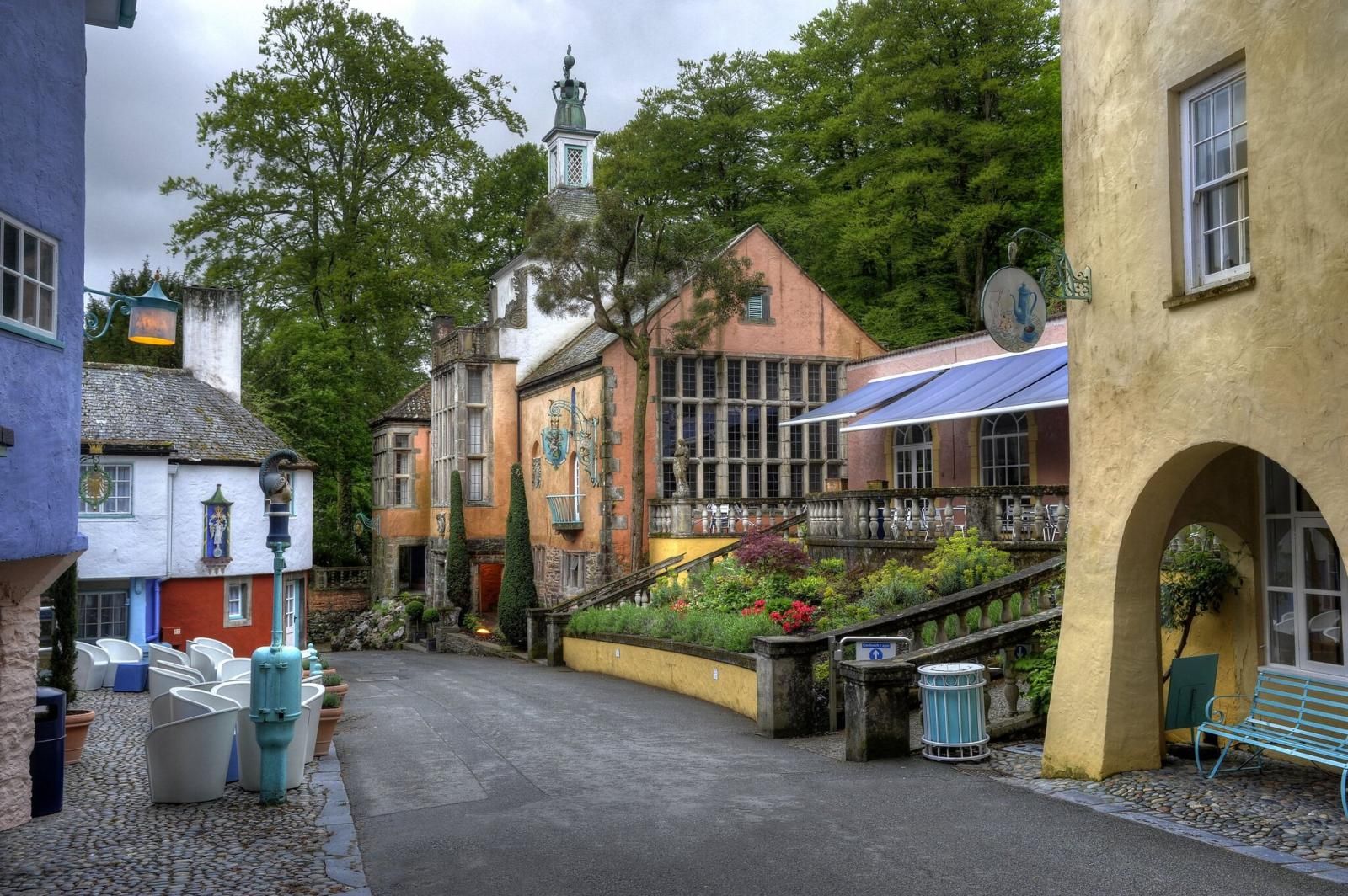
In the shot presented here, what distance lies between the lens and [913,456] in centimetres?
2584

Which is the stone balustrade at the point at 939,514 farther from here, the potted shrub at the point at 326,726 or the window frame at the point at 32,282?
the window frame at the point at 32,282

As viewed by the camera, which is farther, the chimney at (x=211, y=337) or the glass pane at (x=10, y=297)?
the chimney at (x=211, y=337)

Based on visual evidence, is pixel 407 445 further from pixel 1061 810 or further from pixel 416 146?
pixel 1061 810

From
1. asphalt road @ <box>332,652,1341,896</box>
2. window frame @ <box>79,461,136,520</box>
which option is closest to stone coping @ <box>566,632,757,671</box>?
asphalt road @ <box>332,652,1341,896</box>

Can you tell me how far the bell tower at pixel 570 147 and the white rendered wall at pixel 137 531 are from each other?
58.8ft

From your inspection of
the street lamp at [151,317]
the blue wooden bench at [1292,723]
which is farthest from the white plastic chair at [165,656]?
the blue wooden bench at [1292,723]

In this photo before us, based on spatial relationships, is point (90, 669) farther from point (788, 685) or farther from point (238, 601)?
point (788, 685)

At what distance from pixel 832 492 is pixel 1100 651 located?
10615 mm

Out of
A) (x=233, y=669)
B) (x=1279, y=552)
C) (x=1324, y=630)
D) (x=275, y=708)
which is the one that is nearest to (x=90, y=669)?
(x=233, y=669)

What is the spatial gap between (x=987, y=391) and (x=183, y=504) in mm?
17628

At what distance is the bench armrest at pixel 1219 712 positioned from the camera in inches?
376

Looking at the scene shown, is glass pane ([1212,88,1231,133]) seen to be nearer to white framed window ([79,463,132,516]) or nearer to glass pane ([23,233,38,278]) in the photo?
glass pane ([23,233,38,278])

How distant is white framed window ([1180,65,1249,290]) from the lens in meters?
8.72

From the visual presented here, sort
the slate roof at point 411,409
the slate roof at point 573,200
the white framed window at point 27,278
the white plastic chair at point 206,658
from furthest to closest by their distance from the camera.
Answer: the slate roof at point 411,409 → the slate roof at point 573,200 → the white plastic chair at point 206,658 → the white framed window at point 27,278
